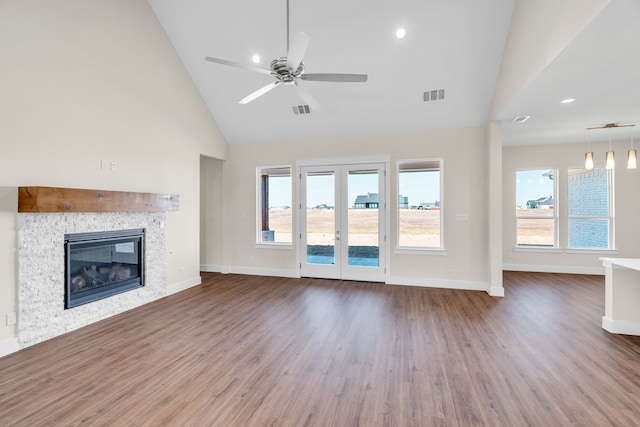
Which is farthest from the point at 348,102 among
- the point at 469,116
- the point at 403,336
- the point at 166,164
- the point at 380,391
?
the point at 380,391

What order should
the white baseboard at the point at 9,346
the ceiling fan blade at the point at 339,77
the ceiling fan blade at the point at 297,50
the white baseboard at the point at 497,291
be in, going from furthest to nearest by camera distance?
the white baseboard at the point at 497,291
the ceiling fan blade at the point at 339,77
the white baseboard at the point at 9,346
the ceiling fan blade at the point at 297,50

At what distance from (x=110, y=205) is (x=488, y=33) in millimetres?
5576

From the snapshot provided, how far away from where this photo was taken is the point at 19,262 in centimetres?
305

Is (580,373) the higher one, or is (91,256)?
(91,256)

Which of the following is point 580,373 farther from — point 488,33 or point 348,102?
point 348,102

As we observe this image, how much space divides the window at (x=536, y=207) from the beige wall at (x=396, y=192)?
246 centimetres

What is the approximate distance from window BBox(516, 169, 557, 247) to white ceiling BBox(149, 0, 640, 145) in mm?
1160

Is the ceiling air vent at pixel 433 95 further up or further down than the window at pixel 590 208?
further up

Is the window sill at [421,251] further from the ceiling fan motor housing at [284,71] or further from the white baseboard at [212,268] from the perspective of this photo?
the white baseboard at [212,268]

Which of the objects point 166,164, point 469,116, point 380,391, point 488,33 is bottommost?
point 380,391

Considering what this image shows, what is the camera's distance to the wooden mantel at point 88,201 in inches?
119

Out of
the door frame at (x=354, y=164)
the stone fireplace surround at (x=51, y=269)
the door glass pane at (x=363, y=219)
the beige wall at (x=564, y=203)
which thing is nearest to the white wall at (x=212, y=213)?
the door frame at (x=354, y=164)

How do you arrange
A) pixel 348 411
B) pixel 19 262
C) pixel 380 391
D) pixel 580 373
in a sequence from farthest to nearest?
pixel 19 262 → pixel 580 373 → pixel 380 391 → pixel 348 411

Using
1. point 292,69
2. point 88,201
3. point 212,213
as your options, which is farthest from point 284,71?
point 212,213
